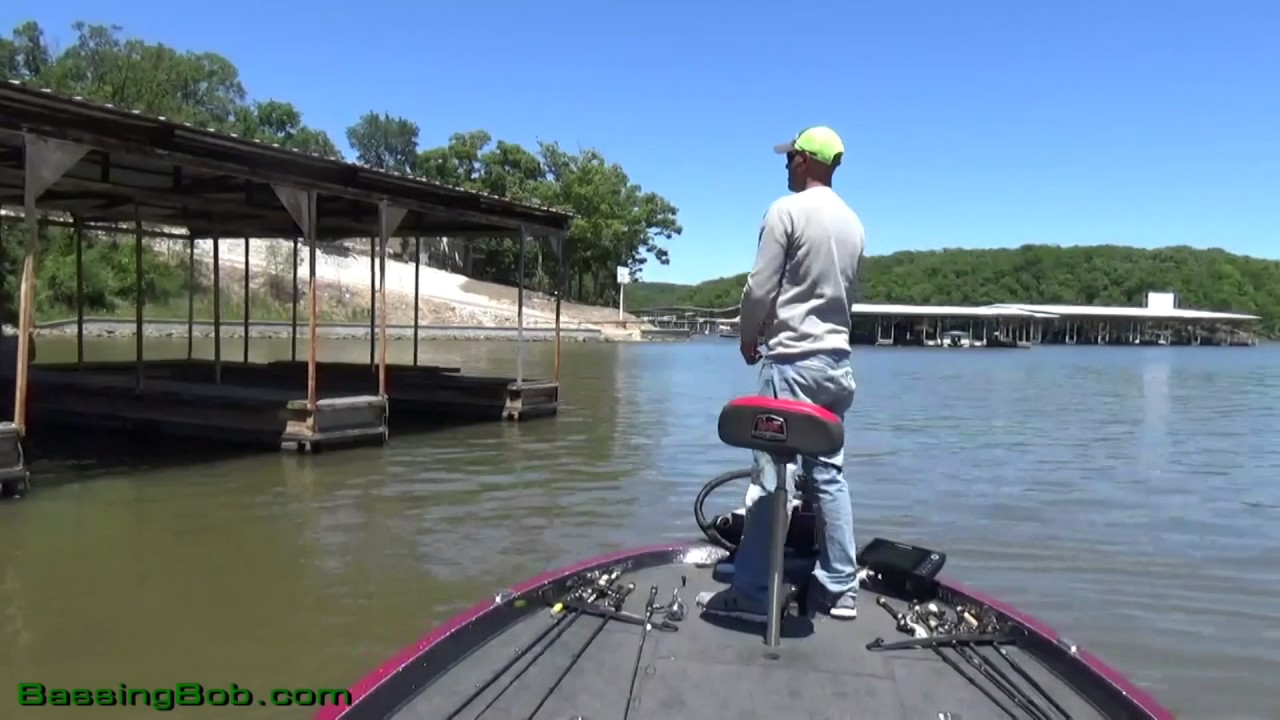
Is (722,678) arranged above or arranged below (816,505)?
below

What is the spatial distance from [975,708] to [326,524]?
255 inches

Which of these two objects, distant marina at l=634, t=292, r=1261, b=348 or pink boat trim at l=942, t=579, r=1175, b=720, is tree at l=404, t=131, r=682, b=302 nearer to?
distant marina at l=634, t=292, r=1261, b=348

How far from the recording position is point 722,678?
2.97 m

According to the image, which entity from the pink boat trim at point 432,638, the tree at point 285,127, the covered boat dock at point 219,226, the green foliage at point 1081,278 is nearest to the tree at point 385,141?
the tree at point 285,127

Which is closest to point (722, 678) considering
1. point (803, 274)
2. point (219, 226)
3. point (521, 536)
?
point (803, 274)

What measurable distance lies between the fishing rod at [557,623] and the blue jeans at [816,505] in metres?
0.52

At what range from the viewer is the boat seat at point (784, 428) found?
120 inches

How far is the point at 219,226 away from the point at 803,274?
16.3m

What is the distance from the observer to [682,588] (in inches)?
153

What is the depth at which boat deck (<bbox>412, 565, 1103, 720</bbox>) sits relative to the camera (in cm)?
277

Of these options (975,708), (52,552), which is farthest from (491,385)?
(975,708)

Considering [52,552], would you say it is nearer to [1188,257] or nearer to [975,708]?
[975,708]

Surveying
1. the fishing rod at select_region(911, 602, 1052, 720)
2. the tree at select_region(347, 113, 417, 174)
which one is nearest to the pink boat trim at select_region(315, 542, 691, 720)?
the fishing rod at select_region(911, 602, 1052, 720)

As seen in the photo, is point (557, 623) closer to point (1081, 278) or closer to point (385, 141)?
point (385, 141)
